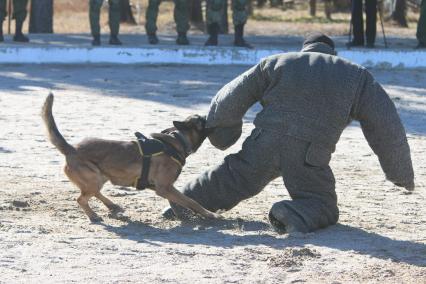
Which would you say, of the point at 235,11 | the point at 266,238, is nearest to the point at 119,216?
the point at 266,238

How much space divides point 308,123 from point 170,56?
1112 centimetres

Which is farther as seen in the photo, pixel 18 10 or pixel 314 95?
pixel 18 10

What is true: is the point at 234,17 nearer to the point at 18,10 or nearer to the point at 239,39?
the point at 239,39

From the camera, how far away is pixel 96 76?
1666cm

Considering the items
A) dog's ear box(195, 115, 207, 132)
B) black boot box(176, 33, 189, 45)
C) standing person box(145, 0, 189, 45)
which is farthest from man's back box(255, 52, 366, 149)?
black boot box(176, 33, 189, 45)

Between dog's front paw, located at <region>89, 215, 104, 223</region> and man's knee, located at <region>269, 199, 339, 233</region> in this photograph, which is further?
dog's front paw, located at <region>89, 215, 104, 223</region>

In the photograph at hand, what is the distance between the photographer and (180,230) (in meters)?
7.59

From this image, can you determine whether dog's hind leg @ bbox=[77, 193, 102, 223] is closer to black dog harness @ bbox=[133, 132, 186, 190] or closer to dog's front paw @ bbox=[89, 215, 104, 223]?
dog's front paw @ bbox=[89, 215, 104, 223]

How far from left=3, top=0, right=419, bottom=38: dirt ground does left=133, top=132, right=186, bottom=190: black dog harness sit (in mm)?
19092

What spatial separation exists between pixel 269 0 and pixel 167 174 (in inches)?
1571

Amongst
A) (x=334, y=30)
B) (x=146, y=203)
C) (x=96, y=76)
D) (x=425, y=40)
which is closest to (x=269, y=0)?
(x=334, y=30)

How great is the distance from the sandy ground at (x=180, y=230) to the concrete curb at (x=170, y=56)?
4.98 m

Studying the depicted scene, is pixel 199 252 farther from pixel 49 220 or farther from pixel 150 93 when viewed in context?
pixel 150 93

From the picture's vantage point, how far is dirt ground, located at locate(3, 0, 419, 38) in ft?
94.7
